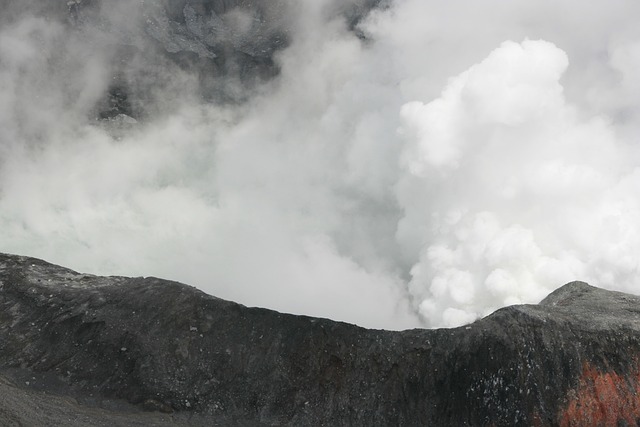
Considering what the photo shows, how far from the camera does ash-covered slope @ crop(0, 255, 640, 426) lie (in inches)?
1005

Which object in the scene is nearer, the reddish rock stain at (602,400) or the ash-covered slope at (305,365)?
the reddish rock stain at (602,400)

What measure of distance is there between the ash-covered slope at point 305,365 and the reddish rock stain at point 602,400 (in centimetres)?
5

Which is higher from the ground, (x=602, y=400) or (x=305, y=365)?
(x=602, y=400)

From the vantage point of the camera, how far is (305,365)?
27156 millimetres

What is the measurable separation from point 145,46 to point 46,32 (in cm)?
2051

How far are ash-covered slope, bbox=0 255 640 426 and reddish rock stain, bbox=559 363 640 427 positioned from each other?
0.05 m

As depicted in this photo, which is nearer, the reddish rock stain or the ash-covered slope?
the reddish rock stain

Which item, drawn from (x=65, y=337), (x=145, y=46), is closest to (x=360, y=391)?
(x=65, y=337)

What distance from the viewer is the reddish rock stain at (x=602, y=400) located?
997 inches

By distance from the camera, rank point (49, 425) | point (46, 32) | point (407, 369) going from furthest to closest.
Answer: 1. point (46, 32)
2. point (407, 369)
3. point (49, 425)

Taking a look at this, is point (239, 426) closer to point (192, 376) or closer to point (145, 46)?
point (192, 376)

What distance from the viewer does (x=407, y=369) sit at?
2686 cm

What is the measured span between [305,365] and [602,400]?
43.7 ft

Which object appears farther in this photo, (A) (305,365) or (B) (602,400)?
(A) (305,365)
